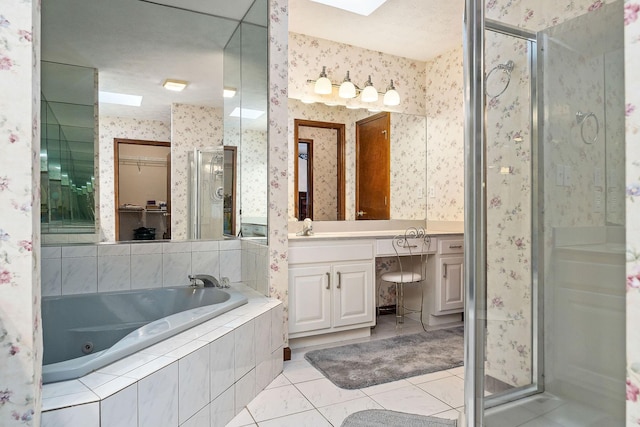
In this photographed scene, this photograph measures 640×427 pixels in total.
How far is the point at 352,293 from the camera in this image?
3074 mm

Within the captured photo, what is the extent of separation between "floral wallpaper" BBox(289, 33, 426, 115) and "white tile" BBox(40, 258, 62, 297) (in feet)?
7.27

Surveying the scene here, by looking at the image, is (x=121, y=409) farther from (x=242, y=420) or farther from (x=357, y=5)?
(x=357, y=5)

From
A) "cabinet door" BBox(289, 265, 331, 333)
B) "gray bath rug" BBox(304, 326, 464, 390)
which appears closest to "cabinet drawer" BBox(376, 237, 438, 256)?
"cabinet door" BBox(289, 265, 331, 333)

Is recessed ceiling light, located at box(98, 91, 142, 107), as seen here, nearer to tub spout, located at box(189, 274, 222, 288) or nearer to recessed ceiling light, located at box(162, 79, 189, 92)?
recessed ceiling light, located at box(162, 79, 189, 92)

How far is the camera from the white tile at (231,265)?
9.72 ft

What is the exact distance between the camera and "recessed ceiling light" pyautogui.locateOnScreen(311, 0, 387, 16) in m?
2.93

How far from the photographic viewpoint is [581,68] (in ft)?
3.96

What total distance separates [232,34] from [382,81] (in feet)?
5.26

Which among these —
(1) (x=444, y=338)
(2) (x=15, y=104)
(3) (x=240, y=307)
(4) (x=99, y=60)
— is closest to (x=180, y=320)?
(3) (x=240, y=307)

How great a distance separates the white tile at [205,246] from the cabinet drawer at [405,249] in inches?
50.5

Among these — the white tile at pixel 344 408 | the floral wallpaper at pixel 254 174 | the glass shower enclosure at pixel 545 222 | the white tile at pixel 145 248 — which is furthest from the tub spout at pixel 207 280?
the glass shower enclosure at pixel 545 222

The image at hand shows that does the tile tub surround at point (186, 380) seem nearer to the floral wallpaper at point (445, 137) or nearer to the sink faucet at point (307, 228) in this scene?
the sink faucet at point (307, 228)

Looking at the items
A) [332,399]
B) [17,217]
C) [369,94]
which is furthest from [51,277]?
[369,94]

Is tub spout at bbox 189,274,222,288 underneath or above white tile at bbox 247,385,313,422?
above
